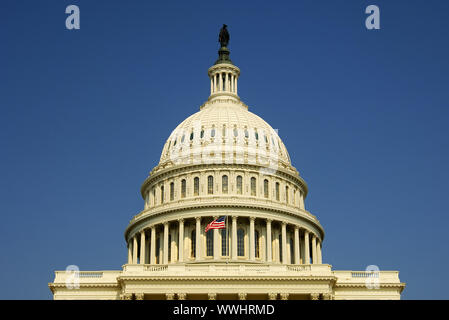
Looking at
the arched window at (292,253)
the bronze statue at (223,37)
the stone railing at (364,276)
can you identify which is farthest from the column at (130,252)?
the bronze statue at (223,37)

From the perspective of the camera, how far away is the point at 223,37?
120 metres

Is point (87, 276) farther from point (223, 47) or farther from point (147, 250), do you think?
point (223, 47)

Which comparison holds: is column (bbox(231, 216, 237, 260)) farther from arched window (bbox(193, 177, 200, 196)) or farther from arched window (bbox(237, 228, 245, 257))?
arched window (bbox(193, 177, 200, 196))

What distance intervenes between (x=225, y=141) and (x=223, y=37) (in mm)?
25180

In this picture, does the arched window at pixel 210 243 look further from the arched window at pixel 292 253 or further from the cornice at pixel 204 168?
the arched window at pixel 292 253

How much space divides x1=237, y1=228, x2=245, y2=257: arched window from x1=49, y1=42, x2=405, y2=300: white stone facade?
0.44ft

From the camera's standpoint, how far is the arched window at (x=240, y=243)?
9206cm

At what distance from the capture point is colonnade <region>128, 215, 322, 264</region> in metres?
91.2

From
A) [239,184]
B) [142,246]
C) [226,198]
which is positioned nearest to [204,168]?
[239,184]

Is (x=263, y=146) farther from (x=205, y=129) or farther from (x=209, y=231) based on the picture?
(x=209, y=231)

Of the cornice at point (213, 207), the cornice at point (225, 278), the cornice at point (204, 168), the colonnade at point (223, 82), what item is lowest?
the cornice at point (225, 278)

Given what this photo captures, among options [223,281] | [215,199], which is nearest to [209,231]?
[215,199]

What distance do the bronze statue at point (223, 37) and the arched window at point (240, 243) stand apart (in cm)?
3693

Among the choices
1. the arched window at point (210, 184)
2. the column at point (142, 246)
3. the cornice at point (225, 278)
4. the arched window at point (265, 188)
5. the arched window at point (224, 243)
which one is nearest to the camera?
the cornice at point (225, 278)
